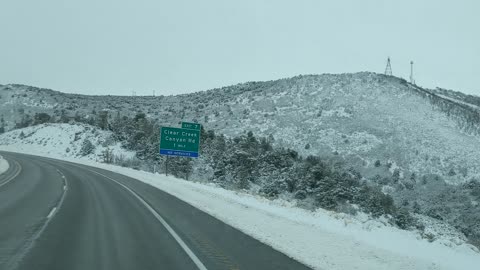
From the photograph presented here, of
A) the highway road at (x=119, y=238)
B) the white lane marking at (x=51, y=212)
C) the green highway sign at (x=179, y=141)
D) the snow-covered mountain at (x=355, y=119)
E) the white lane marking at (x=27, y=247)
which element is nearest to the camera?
the white lane marking at (x=27, y=247)

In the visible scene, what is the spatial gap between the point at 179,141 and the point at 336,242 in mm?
24524

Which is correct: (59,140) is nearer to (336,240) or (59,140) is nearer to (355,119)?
(355,119)

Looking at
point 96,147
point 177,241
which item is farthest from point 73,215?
point 96,147

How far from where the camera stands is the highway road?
912 cm

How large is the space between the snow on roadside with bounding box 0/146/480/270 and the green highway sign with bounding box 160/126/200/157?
1684 centimetres

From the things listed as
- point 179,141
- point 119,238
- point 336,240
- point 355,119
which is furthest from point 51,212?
point 355,119

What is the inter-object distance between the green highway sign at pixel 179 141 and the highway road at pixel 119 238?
50.1 feet

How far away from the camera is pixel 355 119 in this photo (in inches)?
2169

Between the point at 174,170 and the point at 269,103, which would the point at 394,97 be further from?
the point at 174,170

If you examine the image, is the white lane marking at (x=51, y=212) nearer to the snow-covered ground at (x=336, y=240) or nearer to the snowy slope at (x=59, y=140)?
the snow-covered ground at (x=336, y=240)

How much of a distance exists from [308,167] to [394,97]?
3075 centimetres

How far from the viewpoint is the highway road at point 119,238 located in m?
9.12

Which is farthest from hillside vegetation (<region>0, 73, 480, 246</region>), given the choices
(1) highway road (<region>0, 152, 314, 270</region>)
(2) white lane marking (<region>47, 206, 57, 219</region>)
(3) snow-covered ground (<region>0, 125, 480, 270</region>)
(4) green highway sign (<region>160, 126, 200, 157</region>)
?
(2) white lane marking (<region>47, 206, 57, 219</region>)

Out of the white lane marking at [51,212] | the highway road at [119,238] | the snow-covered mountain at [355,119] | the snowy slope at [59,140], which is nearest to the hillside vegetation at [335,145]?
the snow-covered mountain at [355,119]
